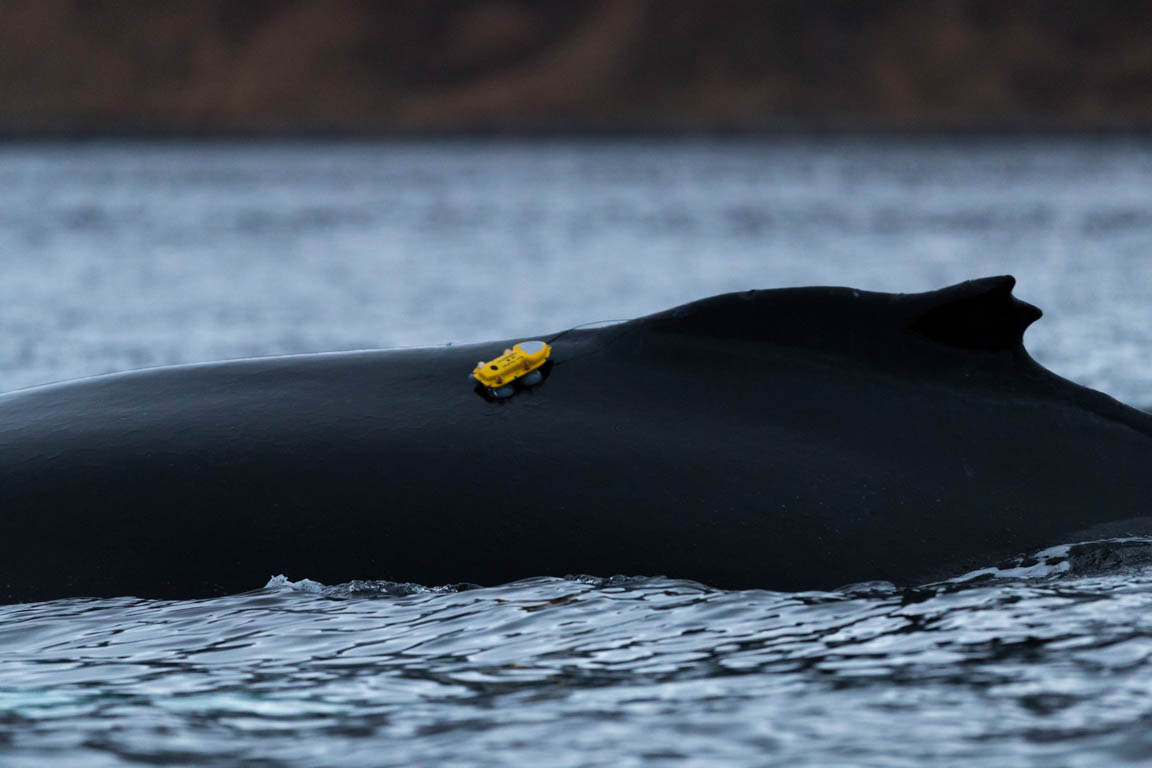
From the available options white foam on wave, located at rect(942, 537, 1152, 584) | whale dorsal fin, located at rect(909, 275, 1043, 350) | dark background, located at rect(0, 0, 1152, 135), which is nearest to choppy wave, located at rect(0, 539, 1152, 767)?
white foam on wave, located at rect(942, 537, 1152, 584)

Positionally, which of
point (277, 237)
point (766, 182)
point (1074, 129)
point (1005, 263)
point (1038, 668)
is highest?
point (1074, 129)

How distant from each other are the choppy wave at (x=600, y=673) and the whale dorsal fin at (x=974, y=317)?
3.28 feet

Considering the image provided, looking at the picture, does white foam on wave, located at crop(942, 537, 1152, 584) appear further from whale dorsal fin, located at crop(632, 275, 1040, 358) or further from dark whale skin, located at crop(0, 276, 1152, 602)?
whale dorsal fin, located at crop(632, 275, 1040, 358)

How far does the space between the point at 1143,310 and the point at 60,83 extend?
16332cm

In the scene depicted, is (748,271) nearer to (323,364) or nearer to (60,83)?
(323,364)

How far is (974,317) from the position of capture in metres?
7.85

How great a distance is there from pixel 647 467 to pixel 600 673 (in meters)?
1.08

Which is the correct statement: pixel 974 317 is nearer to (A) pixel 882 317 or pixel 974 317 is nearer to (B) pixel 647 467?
(A) pixel 882 317

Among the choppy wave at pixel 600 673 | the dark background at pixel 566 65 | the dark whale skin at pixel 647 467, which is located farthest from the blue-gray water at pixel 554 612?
the dark background at pixel 566 65

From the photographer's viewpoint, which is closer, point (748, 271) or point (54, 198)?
point (748, 271)

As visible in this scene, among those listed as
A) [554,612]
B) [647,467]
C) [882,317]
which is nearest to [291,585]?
[554,612]

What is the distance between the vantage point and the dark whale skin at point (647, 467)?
7.51m

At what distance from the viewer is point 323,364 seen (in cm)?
837

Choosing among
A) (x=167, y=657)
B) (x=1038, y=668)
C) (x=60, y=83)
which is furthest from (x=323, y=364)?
(x=60, y=83)
